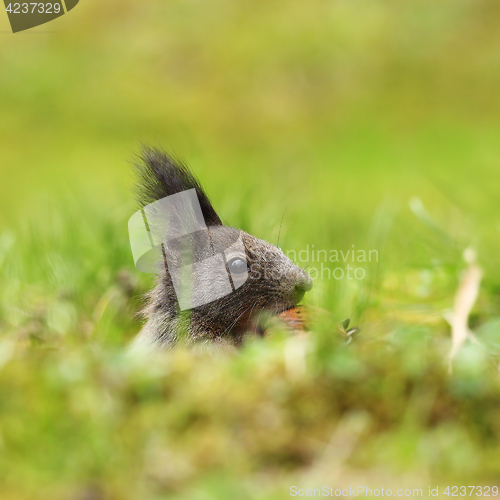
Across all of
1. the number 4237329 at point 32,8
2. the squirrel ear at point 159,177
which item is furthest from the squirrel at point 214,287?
the number 4237329 at point 32,8

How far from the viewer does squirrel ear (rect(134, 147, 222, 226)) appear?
7.78ft

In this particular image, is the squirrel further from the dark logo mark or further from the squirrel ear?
the dark logo mark

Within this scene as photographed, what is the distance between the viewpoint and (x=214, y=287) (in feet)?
7.92

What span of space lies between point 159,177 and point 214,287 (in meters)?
0.53

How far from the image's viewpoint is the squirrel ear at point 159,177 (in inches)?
93.4

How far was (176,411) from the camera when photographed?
5.15ft

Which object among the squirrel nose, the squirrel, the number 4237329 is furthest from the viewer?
the number 4237329

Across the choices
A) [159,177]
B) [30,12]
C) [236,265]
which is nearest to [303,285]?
[236,265]

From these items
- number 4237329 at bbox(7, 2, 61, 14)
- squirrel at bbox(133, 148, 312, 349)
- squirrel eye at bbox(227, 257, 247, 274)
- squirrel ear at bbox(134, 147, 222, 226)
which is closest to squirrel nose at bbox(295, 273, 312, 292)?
squirrel at bbox(133, 148, 312, 349)

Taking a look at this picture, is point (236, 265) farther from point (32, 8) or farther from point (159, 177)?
point (32, 8)

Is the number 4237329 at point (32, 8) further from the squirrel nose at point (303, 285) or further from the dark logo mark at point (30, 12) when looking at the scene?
the squirrel nose at point (303, 285)

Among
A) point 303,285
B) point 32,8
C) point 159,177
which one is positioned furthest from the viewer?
point 32,8

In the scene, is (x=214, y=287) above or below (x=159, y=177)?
below

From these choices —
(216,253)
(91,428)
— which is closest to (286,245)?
(216,253)
